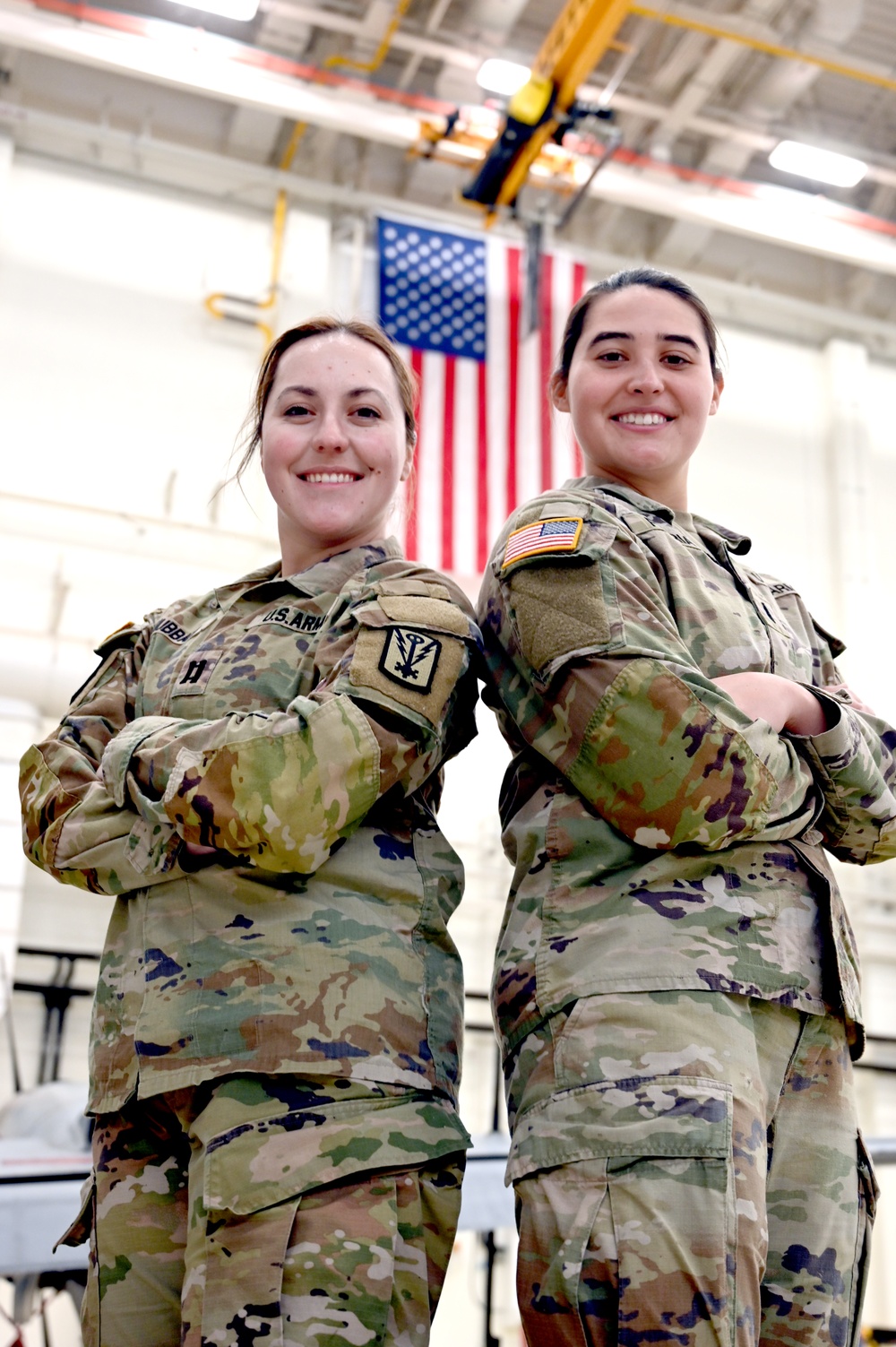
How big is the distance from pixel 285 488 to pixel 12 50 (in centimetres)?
681

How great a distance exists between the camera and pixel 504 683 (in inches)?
58.3

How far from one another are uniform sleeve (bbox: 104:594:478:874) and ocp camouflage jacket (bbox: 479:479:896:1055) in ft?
0.35

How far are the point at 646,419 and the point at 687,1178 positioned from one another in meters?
0.97

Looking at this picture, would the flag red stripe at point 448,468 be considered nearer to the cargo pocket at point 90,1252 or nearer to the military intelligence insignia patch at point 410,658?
the military intelligence insignia patch at point 410,658

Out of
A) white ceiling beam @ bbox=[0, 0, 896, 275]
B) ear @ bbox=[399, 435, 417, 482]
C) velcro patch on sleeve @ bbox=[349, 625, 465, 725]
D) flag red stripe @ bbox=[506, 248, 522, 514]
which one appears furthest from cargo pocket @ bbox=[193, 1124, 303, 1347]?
white ceiling beam @ bbox=[0, 0, 896, 275]

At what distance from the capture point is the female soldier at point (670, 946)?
114 centimetres

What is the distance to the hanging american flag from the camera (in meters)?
6.15

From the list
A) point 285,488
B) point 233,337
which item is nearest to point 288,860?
point 285,488

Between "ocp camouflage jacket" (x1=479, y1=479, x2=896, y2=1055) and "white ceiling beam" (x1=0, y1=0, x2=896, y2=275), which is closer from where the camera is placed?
"ocp camouflage jacket" (x1=479, y1=479, x2=896, y2=1055)

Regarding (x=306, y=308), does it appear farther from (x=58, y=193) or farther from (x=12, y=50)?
(x=12, y=50)

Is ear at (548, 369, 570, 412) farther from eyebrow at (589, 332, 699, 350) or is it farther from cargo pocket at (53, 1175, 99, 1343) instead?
cargo pocket at (53, 1175, 99, 1343)

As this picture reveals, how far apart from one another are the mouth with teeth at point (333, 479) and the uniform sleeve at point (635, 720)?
33 centimetres

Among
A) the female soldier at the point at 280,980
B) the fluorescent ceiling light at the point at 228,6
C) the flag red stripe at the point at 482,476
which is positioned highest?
the fluorescent ceiling light at the point at 228,6

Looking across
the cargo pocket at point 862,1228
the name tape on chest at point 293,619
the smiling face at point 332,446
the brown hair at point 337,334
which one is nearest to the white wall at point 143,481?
the brown hair at point 337,334
